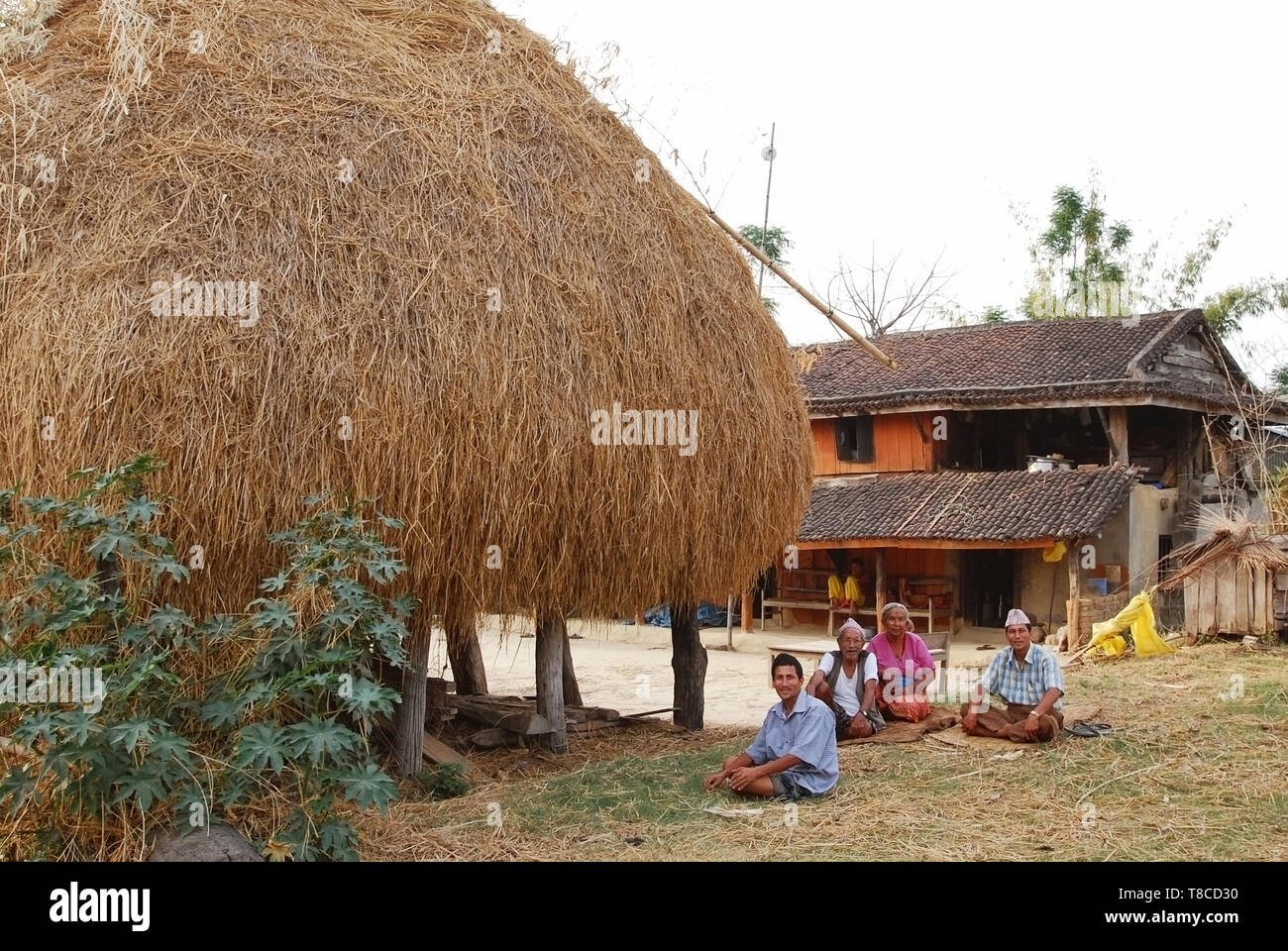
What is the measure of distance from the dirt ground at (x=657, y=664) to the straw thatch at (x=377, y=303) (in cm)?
317

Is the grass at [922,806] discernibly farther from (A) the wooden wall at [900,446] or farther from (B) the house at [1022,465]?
(A) the wooden wall at [900,446]

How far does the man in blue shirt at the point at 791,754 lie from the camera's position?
6785mm

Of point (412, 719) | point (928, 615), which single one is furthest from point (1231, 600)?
point (412, 719)

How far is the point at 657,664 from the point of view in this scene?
62.5 feet

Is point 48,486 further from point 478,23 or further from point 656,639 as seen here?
point 656,639

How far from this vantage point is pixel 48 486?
6223 mm

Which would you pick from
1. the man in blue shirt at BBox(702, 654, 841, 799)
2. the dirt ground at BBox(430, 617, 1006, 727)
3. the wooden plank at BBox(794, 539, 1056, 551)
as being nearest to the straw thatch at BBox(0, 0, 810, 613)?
the man in blue shirt at BBox(702, 654, 841, 799)

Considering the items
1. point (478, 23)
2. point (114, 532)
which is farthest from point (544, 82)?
point (114, 532)

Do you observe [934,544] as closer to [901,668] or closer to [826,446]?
[826,446]

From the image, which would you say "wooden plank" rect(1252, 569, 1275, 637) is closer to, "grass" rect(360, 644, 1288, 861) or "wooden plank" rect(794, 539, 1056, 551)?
"wooden plank" rect(794, 539, 1056, 551)

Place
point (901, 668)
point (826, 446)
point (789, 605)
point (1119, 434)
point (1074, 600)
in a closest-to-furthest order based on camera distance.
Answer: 1. point (901, 668)
2. point (1074, 600)
3. point (1119, 434)
4. point (789, 605)
5. point (826, 446)

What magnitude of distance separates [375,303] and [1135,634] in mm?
10829

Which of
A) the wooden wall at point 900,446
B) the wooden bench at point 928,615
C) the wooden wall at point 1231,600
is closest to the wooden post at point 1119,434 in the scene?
the wooden wall at point 900,446
